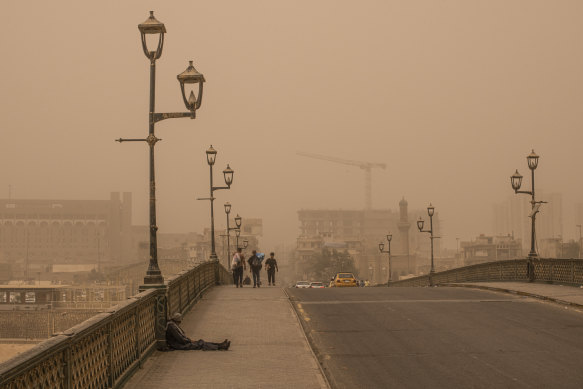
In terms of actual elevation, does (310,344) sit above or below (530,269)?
below

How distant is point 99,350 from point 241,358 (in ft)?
15.6

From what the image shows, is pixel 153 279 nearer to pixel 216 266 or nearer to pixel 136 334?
pixel 136 334

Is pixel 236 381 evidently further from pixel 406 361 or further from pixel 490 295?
pixel 490 295

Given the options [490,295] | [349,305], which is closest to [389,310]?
[349,305]

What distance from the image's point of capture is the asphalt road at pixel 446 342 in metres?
12.9

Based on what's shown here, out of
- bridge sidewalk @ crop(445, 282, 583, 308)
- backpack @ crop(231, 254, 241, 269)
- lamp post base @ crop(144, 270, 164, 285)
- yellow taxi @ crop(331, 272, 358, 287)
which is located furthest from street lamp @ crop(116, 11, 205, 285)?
yellow taxi @ crop(331, 272, 358, 287)

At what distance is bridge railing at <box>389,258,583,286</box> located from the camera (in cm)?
2953

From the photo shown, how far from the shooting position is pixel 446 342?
1647 centimetres

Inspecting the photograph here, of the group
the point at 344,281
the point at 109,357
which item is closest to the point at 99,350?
the point at 109,357

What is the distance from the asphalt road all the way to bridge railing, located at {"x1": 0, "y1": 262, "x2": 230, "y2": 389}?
129 inches

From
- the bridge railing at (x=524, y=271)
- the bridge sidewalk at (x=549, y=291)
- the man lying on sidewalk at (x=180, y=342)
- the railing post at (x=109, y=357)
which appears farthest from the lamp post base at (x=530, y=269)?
the railing post at (x=109, y=357)

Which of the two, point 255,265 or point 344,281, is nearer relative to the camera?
point 255,265

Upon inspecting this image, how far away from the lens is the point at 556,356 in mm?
14695

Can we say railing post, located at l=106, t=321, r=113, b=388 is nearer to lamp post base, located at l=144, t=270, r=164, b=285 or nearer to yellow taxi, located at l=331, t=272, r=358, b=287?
lamp post base, located at l=144, t=270, r=164, b=285
